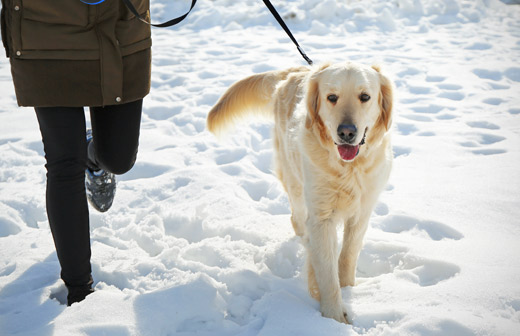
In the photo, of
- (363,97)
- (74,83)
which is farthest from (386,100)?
(74,83)

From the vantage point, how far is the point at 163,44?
6832mm

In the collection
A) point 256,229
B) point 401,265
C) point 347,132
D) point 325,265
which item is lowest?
point 256,229

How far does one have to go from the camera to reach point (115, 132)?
2086 mm

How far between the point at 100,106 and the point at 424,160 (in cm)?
256

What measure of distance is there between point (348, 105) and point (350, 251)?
0.73m

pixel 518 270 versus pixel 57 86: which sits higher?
pixel 57 86

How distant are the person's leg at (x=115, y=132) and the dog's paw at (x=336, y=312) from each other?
45.9 inches

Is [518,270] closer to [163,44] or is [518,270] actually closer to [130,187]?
[130,187]

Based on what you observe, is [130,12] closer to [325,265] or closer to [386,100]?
[386,100]

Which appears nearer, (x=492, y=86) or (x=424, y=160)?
(x=424, y=160)

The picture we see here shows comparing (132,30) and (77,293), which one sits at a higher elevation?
(132,30)

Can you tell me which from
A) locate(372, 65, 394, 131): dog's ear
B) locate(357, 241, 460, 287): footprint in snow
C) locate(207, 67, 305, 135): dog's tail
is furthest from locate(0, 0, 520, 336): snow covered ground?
locate(207, 67, 305, 135): dog's tail

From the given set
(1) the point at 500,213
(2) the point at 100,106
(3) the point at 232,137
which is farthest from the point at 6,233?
(1) the point at 500,213

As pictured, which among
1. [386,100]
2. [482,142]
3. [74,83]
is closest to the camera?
[74,83]
